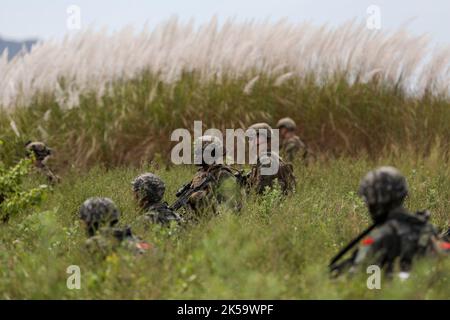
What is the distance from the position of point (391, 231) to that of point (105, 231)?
1987 millimetres

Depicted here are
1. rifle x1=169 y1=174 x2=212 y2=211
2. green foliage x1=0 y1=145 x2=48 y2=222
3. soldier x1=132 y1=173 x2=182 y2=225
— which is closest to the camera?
soldier x1=132 y1=173 x2=182 y2=225

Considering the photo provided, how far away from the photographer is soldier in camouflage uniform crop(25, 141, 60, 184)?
37.7 feet

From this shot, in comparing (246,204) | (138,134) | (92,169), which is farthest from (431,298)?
(138,134)

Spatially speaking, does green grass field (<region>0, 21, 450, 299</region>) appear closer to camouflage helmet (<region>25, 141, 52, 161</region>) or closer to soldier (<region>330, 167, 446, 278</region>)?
camouflage helmet (<region>25, 141, 52, 161</region>)

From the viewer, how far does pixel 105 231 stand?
5.88 metres

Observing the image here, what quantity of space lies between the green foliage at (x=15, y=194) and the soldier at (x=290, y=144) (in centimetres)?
383

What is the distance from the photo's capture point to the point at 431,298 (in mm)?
5121

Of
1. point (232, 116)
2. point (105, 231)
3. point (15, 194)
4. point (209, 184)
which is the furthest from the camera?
point (232, 116)

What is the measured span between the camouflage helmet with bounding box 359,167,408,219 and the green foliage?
4.31 metres

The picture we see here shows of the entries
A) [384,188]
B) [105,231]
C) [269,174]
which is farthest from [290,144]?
[384,188]

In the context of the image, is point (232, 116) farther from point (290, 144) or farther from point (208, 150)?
point (208, 150)

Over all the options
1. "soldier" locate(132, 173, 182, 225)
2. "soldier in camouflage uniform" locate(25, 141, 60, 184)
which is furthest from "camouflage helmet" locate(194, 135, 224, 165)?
"soldier in camouflage uniform" locate(25, 141, 60, 184)
